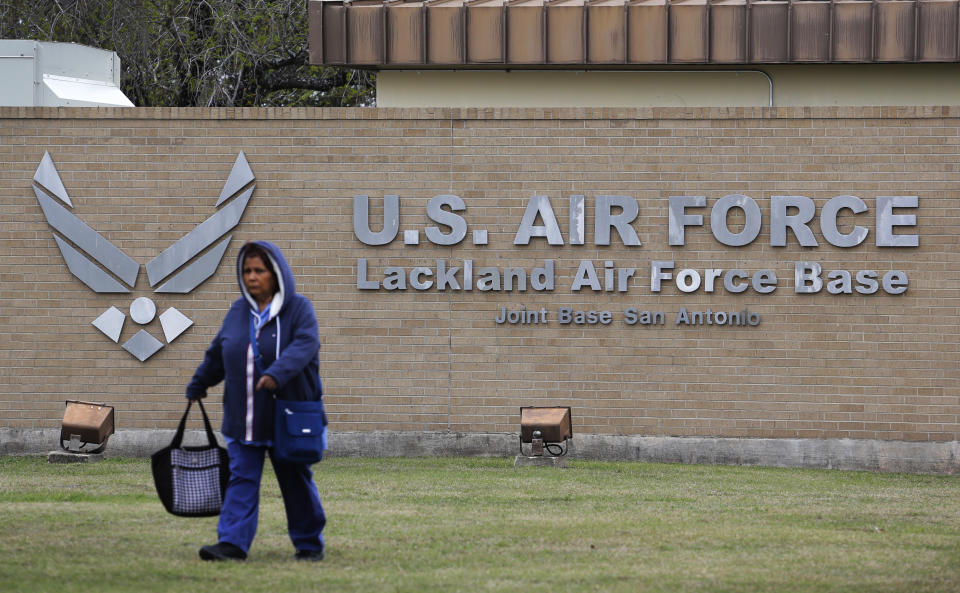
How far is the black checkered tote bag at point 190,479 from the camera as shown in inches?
309

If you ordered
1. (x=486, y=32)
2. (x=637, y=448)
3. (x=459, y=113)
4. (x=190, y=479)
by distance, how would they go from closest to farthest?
(x=190, y=479) < (x=637, y=448) < (x=459, y=113) < (x=486, y=32)

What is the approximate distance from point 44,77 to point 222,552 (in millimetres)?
8886

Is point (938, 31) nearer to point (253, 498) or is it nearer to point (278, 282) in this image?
point (278, 282)

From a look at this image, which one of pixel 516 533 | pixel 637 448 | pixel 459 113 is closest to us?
pixel 516 533

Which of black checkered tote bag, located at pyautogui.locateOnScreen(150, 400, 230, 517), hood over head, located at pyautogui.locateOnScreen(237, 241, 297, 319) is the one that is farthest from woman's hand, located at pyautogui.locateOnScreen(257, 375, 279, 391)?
black checkered tote bag, located at pyautogui.locateOnScreen(150, 400, 230, 517)

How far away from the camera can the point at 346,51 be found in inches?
622

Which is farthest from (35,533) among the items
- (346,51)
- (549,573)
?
(346,51)

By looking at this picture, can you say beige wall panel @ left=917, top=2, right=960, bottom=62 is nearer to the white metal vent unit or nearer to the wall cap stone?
the wall cap stone

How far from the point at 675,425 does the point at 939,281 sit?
2905 mm

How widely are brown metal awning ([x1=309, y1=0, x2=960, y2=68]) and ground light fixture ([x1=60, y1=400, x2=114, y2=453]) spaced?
4.79 meters

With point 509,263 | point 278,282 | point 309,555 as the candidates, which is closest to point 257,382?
point 278,282

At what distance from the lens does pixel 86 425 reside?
520 inches

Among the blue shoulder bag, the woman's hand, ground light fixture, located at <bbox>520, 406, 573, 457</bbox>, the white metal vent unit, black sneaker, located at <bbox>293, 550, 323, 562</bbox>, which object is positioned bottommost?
black sneaker, located at <bbox>293, 550, 323, 562</bbox>

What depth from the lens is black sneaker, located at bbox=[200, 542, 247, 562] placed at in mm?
7645
